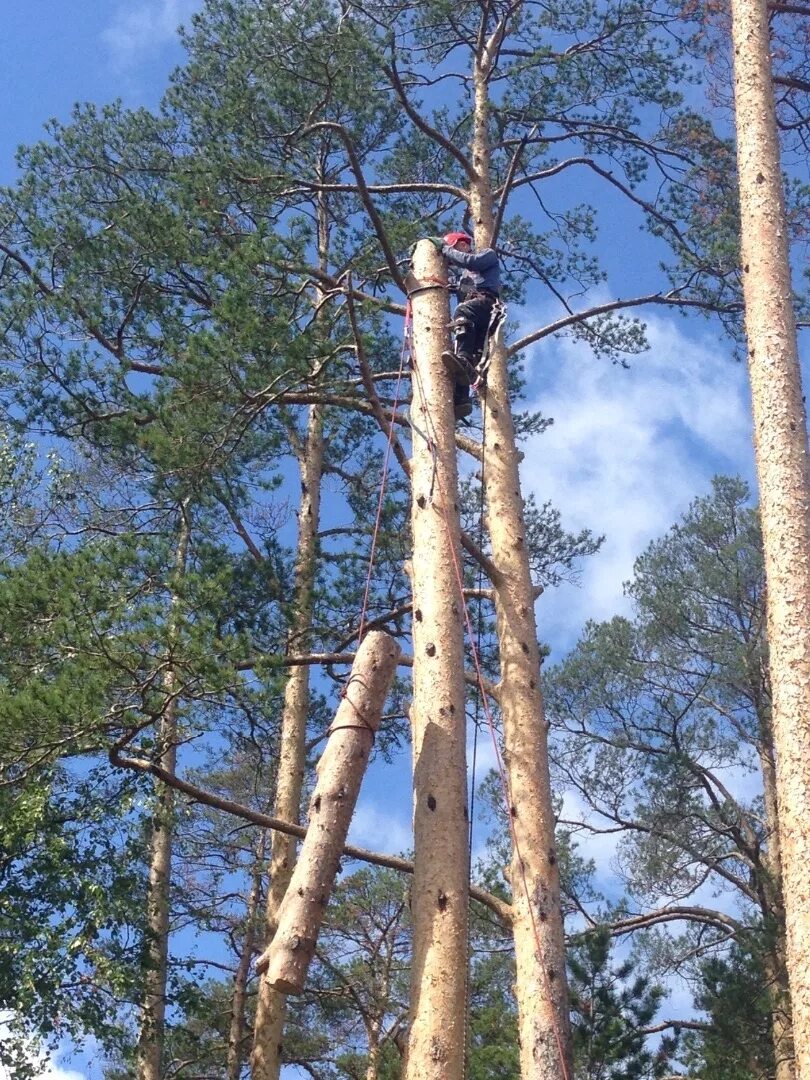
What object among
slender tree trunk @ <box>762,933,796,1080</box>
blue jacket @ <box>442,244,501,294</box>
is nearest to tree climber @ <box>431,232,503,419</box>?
blue jacket @ <box>442,244,501,294</box>

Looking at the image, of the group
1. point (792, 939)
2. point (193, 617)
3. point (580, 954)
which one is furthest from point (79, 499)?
point (792, 939)

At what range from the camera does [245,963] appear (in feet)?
46.8

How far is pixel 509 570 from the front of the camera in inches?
276

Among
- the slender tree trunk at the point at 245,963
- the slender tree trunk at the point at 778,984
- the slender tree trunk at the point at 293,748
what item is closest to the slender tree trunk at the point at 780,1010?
the slender tree trunk at the point at 778,984

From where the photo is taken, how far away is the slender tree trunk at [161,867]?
687 cm

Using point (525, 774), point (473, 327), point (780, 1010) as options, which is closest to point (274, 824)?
point (525, 774)

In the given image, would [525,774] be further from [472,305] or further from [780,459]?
[472,305]

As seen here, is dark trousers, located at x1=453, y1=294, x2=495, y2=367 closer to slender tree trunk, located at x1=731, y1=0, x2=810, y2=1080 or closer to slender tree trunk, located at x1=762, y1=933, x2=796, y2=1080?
slender tree trunk, located at x1=731, y1=0, x2=810, y2=1080

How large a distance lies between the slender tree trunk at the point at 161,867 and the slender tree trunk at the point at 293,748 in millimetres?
754

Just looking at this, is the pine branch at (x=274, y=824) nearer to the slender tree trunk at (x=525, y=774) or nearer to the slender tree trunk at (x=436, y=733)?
the slender tree trunk at (x=525, y=774)

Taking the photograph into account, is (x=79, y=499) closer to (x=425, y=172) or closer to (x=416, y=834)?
(x=425, y=172)

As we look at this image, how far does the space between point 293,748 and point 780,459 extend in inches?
211

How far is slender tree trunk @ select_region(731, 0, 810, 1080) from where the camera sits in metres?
5.34

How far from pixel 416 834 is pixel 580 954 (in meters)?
4.68
